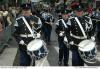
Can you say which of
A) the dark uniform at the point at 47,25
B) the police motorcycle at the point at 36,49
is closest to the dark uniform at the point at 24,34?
the police motorcycle at the point at 36,49

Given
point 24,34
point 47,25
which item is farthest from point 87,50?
point 47,25

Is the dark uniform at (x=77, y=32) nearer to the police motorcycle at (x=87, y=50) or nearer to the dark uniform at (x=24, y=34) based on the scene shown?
the police motorcycle at (x=87, y=50)

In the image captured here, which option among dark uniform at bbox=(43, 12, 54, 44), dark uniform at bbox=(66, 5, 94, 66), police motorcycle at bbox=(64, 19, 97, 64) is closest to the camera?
police motorcycle at bbox=(64, 19, 97, 64)

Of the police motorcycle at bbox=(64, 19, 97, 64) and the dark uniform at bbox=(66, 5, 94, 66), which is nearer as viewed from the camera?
the police motorcycle at bbox=(64, 19, 97, 64)

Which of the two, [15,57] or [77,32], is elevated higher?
[77,32]

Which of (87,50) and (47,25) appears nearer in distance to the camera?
(87,50)

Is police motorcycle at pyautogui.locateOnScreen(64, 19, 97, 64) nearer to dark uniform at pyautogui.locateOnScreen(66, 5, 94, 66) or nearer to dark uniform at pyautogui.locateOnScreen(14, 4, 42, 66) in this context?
dark uniform at pyautogui.locateOnScreen(66, 5, 94, 66)

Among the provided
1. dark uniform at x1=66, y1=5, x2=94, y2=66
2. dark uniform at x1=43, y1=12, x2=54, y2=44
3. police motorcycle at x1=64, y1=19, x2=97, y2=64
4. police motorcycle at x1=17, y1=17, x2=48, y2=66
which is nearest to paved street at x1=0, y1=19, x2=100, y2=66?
dark uniform at x1=43, y1=12, x2=54, y2=44

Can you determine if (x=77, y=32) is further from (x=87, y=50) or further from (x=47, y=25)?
(x=47, y=25)

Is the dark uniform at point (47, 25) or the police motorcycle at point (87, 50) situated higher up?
the police motorcycle at point (87, 50)

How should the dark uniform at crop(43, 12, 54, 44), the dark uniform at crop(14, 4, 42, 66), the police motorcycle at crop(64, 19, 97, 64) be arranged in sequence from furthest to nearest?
1. the dark uniform at crop(43, 12, 54, 44)
2. the dark uniform at crop(14, 4, 42, 66)
3. the police motorcycle at crop(64, 19, 97, 64)

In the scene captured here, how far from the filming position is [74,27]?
977cm

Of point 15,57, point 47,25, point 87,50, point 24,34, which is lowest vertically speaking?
→ point 47,25

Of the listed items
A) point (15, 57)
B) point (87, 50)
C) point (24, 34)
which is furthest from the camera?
point (15, 57)
